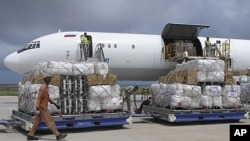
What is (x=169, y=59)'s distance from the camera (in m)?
22.1

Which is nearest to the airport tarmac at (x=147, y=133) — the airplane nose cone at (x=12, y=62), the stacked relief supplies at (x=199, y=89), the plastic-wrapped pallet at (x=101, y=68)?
the stacked relief supplies at (x=199, y=89)

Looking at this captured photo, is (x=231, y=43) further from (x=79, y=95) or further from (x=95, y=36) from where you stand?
(x=79, y=95)

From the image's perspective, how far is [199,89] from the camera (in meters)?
13.6

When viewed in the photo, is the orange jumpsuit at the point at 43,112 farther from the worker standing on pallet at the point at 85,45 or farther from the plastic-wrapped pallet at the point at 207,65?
the worker standing on pallet at the point at 85,45

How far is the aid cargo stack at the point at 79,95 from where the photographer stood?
11.5 m

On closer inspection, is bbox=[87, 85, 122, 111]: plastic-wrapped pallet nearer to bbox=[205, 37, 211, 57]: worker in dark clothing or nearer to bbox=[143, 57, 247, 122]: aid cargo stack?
bbox=[143, 57, 247, 122]: aid cargo stack

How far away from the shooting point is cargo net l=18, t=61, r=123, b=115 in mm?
11656

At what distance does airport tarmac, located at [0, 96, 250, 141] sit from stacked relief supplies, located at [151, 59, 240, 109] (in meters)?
0.84

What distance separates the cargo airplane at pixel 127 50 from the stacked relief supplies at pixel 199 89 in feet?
20.7

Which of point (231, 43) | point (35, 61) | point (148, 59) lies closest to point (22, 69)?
point (35, 61)

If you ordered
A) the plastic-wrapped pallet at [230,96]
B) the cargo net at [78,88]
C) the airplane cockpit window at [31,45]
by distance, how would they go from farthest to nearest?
the airplane cockpit window at [31,45] → the plastic-wrapped pallet at [230,96] → the cargo net at [78,88]

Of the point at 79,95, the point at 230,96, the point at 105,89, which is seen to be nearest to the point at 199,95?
the point at 230,96

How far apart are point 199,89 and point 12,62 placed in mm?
12366

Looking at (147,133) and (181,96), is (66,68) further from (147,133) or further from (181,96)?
(181,96)
